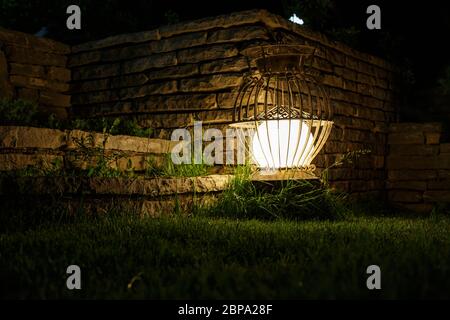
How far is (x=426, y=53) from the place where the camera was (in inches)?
366

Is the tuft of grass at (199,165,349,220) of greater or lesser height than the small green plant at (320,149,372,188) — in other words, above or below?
below

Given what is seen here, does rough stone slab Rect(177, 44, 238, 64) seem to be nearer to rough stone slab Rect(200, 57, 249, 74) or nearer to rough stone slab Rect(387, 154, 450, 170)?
rough stone slab Rect(200, 57, 249, 74)

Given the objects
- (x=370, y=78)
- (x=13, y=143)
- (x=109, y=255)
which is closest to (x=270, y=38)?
(x=370, y=78)

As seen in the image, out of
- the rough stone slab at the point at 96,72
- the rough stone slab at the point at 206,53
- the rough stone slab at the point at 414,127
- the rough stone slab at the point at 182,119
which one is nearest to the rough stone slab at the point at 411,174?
the rough stone slab at the point at 414,127

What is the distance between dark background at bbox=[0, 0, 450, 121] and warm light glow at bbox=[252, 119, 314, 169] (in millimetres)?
3559

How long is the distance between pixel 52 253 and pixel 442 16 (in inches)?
338

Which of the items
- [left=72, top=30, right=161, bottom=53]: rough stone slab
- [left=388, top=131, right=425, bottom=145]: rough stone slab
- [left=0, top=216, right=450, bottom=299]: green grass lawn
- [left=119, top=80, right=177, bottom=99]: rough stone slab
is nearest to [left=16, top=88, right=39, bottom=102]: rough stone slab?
[left=72, top=30, right=161, bottom=53]: rough stone slab

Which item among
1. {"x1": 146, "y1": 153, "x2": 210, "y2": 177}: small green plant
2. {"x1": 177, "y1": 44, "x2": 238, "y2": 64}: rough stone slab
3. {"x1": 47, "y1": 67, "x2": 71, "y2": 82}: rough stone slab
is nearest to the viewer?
{"x1": 146, "y1": 153, "x2": 210, "y2": 177}: small green plant

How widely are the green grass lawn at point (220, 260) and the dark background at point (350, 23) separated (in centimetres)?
521

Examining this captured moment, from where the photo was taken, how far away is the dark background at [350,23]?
8.59m

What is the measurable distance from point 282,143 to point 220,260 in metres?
2.50

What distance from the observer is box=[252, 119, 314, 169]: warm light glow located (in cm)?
513

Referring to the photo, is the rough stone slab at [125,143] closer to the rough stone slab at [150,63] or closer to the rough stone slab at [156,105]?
the rough stone slab at [156,105]

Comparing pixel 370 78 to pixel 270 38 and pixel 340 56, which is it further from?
pixel 270 38
